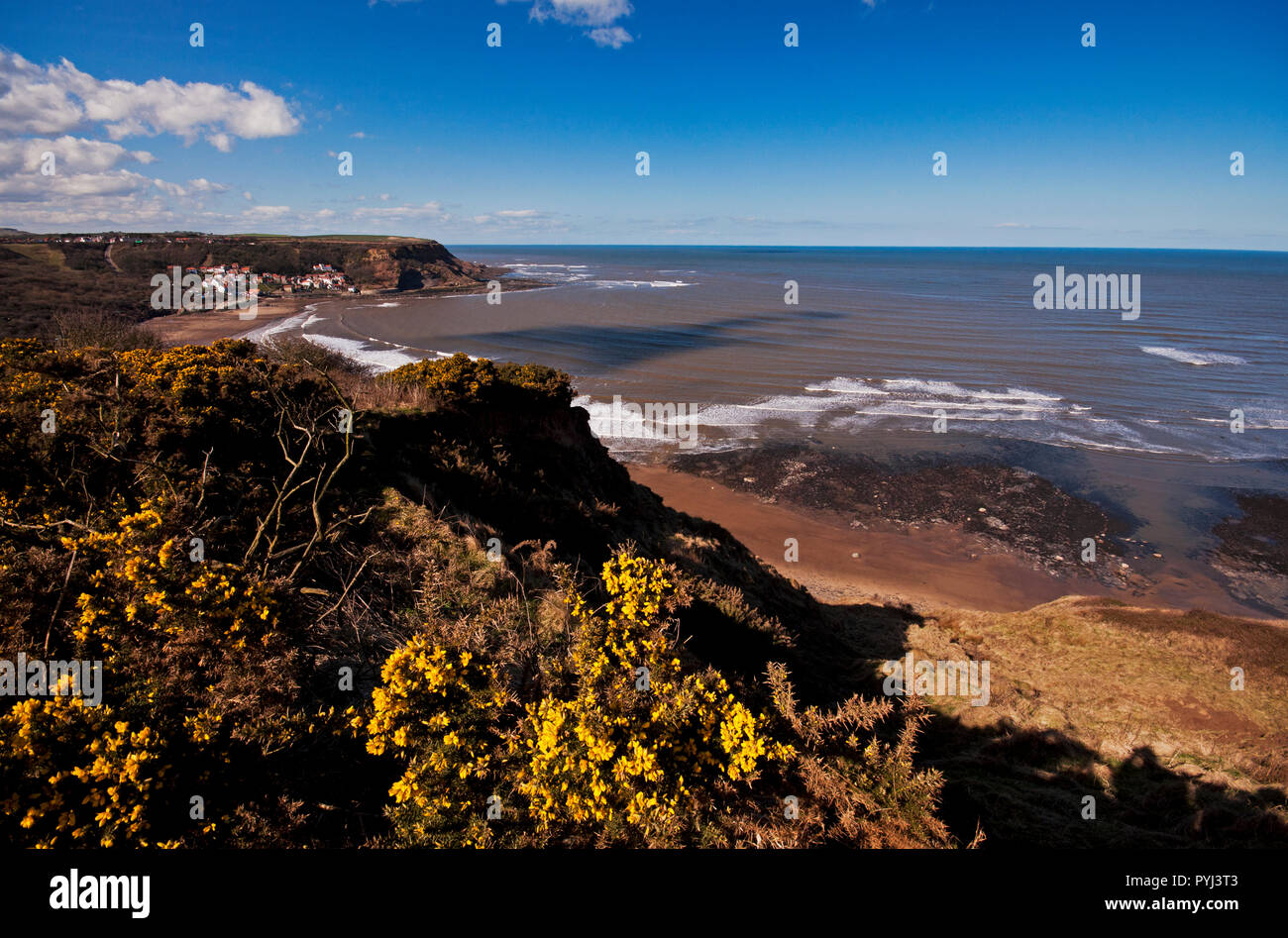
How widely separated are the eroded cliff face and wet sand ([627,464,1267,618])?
93.9m

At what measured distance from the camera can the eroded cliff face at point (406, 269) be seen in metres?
99.2

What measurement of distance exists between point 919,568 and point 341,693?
1786 centimetres

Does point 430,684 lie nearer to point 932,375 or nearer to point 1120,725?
point 1120,725

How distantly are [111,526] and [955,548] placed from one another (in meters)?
21.6

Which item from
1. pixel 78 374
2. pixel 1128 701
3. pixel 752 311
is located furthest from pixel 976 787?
pixel 752 311

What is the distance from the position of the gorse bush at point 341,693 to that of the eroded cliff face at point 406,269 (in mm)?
101263

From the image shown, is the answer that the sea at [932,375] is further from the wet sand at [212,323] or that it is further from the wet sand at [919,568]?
the wet sand at [212,323]

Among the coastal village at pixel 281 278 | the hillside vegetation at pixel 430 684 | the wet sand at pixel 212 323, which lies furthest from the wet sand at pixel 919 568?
the coastal village at pixel 281 278

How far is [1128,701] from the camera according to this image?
32.7 ft

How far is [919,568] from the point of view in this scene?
1881 cm

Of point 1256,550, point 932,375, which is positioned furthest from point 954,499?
point 932,375

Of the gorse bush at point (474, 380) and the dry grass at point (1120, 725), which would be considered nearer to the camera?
the dry grass at point (1120, 725)
